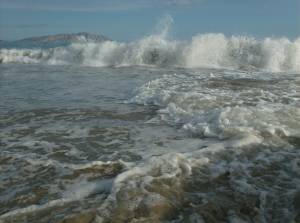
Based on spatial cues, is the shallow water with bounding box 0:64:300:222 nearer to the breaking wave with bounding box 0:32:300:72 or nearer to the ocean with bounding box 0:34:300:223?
the ocean with bounding box 0:34:300:223

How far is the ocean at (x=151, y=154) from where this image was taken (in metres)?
3.31

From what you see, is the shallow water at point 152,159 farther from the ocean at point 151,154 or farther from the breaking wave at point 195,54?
the breaking wave at point 195,54

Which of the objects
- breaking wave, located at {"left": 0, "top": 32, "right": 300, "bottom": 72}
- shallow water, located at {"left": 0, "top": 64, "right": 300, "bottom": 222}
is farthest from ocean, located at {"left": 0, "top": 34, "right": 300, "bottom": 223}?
breaking wave, located at {"left": 0, "top": 32, "right": 300, "bottom": 72}

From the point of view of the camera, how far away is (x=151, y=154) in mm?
4730

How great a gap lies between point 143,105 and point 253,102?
7.00 feet

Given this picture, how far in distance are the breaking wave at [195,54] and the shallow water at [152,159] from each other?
1183 cm

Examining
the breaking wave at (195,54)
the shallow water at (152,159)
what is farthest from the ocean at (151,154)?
the breaking wave at (195,54)

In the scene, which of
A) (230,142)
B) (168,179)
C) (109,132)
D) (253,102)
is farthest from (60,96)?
(168,179)

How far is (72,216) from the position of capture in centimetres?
316

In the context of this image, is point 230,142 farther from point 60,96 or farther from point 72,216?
point 60,96

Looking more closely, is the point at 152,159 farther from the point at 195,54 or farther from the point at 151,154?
the point at 195,54

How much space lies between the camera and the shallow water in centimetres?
330

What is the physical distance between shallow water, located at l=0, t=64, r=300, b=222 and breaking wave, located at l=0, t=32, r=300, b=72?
11830 mm

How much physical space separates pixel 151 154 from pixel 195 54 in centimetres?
1683
